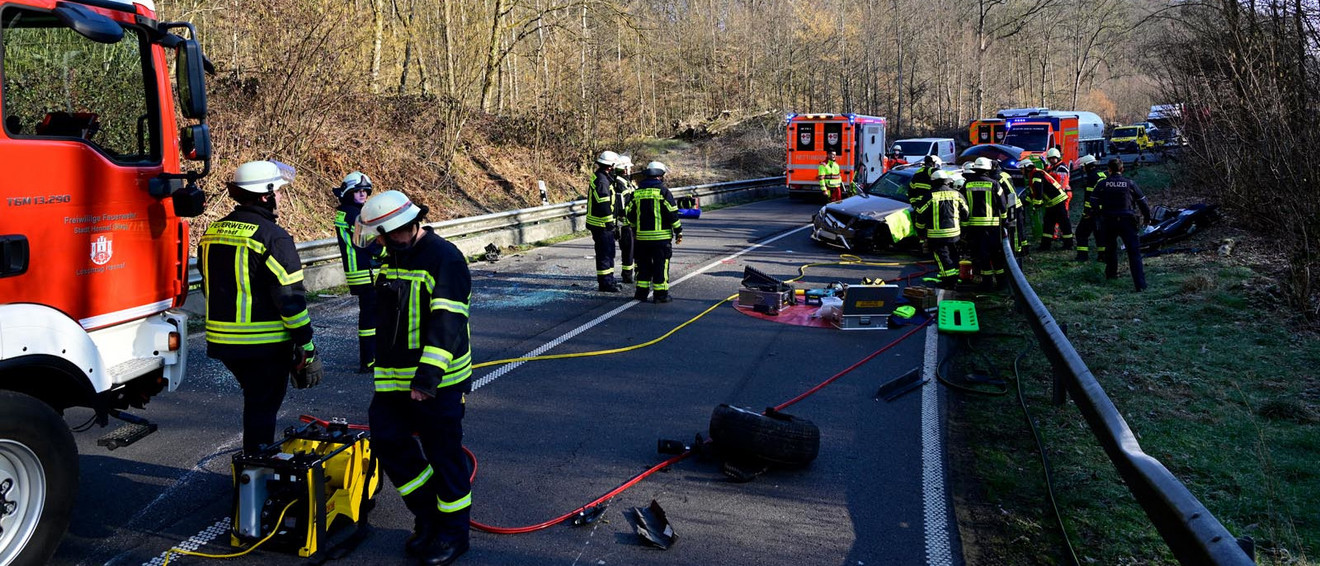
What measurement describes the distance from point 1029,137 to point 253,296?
26.9 meters

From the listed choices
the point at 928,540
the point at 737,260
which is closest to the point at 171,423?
the point at 928,540

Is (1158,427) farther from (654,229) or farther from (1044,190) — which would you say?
(1044,190)

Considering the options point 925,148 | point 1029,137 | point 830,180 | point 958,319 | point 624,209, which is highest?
point 1029,137

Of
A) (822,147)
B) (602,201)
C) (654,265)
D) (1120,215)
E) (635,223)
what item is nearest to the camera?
(654,265)

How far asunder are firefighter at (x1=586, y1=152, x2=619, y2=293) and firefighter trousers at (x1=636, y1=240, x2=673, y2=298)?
60 cm

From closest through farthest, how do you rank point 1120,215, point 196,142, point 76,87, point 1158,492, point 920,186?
point 1158,492 < point 76,87 < point 196,142 < point 1120,215 < point 920,186

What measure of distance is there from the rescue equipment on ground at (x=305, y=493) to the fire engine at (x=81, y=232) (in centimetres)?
77

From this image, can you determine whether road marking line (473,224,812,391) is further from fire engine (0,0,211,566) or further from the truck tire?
the truck tire

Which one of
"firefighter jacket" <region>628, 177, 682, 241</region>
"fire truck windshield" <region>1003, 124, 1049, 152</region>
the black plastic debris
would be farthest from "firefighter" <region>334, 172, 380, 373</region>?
"fire truck windshield" <region>1003, 124, 1049, 152</region>

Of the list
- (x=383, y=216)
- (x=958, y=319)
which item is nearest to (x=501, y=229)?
(x=958, y=319)

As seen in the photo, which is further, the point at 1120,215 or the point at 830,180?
the point at 830,180

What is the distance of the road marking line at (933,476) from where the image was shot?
461cm

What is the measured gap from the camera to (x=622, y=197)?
11.9 m

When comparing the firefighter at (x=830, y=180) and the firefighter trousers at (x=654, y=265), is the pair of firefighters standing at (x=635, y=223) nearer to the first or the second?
the firefighter trousers at (x=654, y=265)
